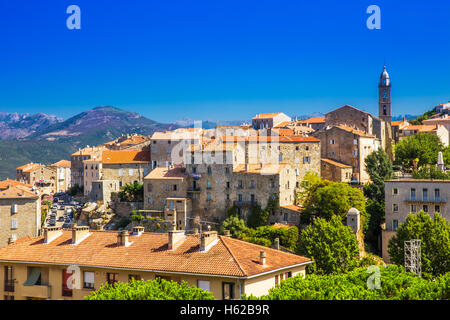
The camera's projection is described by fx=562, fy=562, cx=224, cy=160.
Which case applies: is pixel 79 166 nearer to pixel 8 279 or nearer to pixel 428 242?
pixel 8 279

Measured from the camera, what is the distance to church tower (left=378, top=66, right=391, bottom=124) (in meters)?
98.0

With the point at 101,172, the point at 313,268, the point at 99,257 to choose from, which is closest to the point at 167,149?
the point at 101,172

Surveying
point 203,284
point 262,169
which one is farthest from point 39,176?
point 203,284

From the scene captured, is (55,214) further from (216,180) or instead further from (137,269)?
(137,269)

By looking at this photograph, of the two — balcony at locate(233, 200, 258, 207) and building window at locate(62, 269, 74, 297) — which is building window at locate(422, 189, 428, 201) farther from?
building window at locate(62, 269, 74, 297)

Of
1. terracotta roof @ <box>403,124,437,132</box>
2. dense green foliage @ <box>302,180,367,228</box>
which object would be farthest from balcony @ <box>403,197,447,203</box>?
terracotta roof @ <box>403,124,437,132</box>

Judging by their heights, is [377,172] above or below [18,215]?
above

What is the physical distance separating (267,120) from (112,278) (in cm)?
7774

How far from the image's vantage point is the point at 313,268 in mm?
43500

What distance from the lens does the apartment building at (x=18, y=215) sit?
66.5 meters

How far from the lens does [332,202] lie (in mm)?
62438

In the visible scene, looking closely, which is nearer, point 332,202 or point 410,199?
point 410,199

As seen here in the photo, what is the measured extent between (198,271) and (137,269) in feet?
11.8
